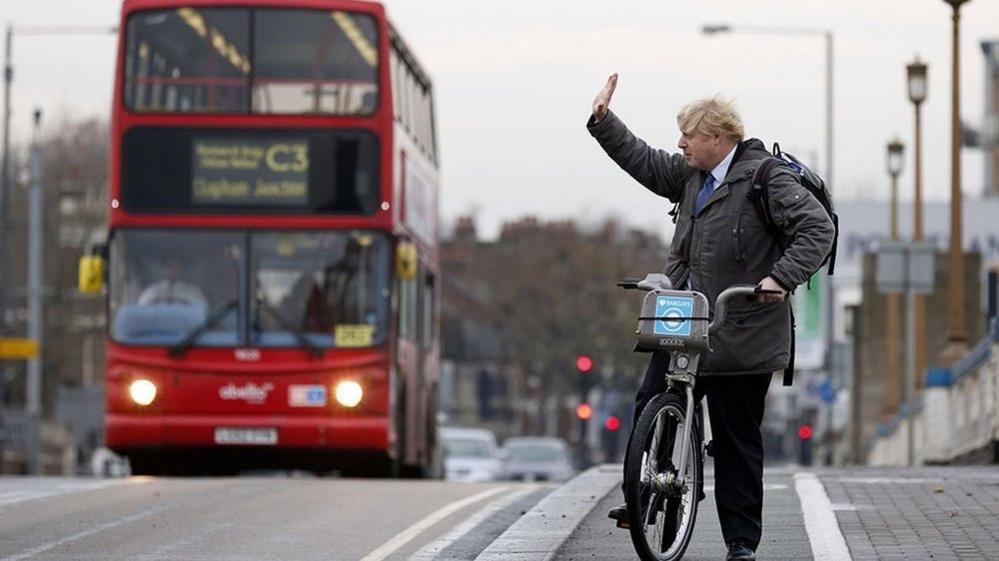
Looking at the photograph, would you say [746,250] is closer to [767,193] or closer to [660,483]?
[767,193]

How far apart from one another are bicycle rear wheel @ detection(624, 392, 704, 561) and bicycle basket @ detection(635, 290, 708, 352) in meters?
0.23

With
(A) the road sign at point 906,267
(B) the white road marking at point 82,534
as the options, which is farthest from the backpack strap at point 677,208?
(A) the road sign at point 906,267

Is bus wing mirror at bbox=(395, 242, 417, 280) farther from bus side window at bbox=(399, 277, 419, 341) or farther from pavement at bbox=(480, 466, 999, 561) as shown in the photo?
pavement at bbox=(480, 466, 999, 561)

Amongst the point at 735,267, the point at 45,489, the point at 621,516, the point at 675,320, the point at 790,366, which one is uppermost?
the point at 735,267

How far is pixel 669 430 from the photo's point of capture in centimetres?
980

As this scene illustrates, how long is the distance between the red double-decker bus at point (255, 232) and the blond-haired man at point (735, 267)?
12.9 m

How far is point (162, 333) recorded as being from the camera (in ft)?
76.3

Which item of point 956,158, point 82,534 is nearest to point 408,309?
point 956,158

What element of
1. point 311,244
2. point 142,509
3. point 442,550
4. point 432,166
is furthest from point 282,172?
point 442,550

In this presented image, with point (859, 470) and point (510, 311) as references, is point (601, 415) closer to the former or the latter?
point (510, 311)

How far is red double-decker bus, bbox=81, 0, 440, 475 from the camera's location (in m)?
22.6

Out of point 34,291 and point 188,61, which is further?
point 34,291

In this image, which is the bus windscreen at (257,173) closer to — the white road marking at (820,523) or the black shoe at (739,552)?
the white road marking at (820,523)

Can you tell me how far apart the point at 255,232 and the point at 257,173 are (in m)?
0.54
